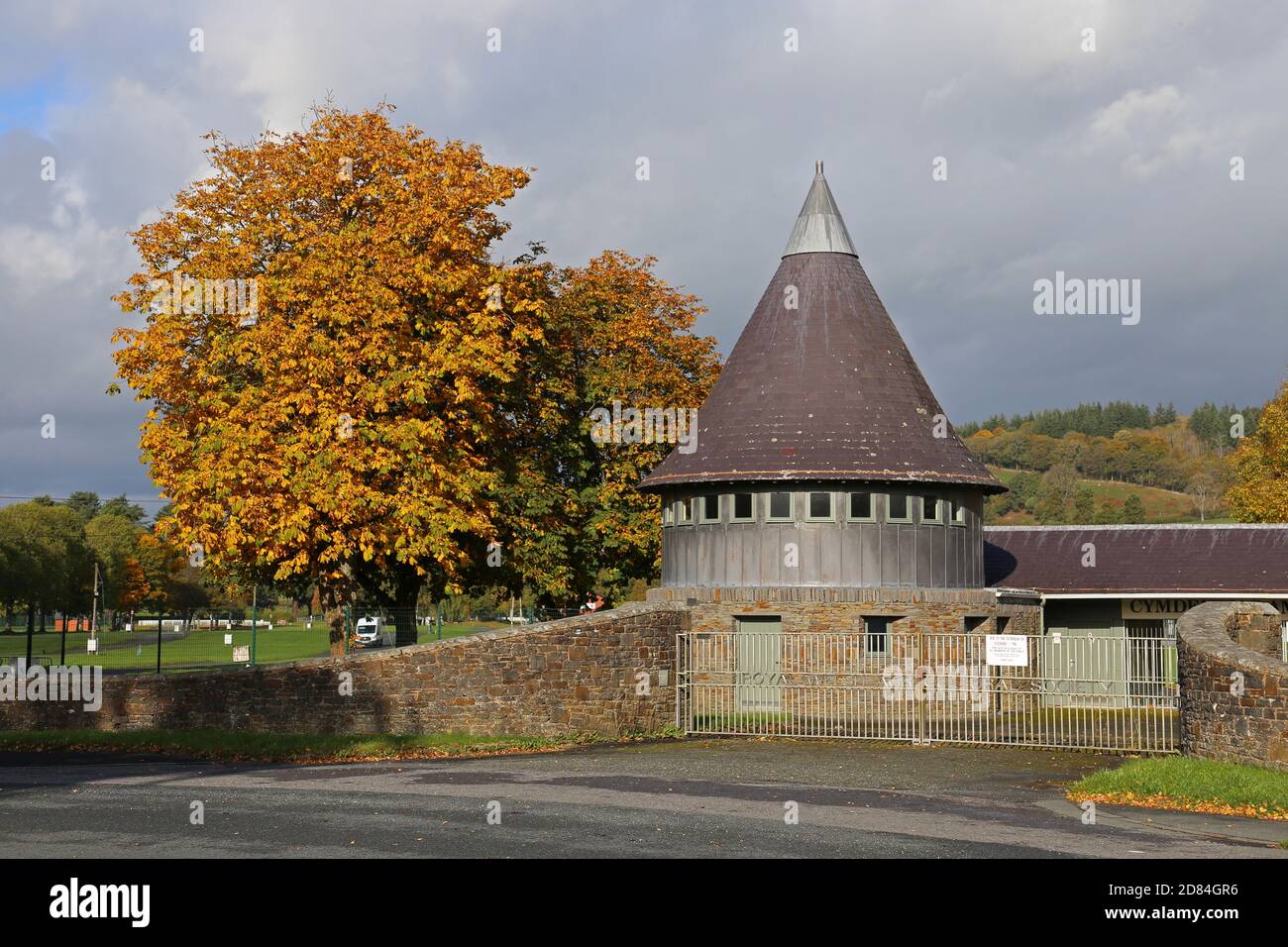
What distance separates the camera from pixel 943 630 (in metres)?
29.4

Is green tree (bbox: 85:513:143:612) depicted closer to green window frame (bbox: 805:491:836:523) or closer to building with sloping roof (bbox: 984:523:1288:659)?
building with sloping roof (bbox: 984:523:1288:659)

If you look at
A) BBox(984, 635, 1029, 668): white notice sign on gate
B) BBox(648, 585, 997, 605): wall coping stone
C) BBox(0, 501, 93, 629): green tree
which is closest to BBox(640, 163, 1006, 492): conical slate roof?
BBox(648, 585, 997, 605): wall coping stone

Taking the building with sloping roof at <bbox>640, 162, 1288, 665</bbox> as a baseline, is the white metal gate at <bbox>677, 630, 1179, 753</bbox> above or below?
below

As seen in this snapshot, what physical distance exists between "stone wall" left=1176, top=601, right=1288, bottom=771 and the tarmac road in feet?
6.56

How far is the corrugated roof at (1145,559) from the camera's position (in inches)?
1387

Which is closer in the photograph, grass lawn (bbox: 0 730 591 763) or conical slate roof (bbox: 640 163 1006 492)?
grass lawn (bbox: 0 730 591 763)

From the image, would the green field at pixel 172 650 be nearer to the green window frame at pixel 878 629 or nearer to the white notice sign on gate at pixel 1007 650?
the green window frame at pixel 878 629

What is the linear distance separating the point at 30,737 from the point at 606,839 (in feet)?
52.0

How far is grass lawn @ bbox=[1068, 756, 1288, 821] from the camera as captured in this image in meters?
16.2

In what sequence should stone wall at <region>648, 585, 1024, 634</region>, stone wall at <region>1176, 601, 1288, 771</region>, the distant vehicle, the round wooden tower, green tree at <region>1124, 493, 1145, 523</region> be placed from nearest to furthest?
stone wall at <region>1176, 601, 1288, 771</region> < stone wall at <region>648, 585, 1024, 634</region> < the round wooden tower < the distant vehicle < green tree at <region>1124, 493, 1145, 523</region>

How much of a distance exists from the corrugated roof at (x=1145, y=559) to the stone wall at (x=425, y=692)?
1415 cm

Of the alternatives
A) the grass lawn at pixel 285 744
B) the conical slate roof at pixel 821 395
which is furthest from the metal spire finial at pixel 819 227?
the grass lawn at pixel 285 744

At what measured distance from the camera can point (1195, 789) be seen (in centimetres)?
1694
